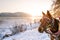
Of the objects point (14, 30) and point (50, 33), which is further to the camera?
point (14, 30)

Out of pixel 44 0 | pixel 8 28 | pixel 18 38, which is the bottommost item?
pixel 18 38

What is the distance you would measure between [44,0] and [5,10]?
44 cm

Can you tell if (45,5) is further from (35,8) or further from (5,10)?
(5,10)

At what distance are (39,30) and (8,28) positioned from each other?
1.11 ft

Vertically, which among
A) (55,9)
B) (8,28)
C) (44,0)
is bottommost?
(8,28)

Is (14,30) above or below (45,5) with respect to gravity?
below

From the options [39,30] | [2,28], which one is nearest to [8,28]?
[2,28]

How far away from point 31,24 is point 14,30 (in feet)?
0.64

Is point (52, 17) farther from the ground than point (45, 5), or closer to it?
closer to it

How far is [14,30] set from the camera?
1.70 metres

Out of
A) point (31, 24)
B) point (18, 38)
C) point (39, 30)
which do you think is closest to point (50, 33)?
point (39, 30)

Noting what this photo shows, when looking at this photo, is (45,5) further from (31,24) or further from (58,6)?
(31,24)

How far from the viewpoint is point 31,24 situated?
1.70 metres

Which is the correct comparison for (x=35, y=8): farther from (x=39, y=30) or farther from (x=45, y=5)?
(x=39, y=30)
